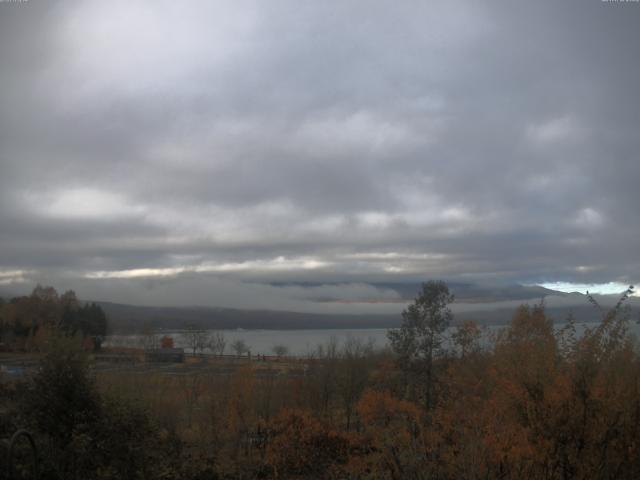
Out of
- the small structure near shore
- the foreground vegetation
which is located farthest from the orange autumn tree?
the small structure near shore

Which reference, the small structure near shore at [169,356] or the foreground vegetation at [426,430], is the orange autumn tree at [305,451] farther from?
the small structure near shore at [169,356]

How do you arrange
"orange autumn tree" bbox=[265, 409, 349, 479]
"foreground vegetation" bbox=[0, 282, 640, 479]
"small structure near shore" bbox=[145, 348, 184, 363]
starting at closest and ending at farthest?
"foreground vegetation" bbox=[0, 282, 640, 479]
"orange autumn tree" bbox=[265, 409, 349, 479]
"small structure near shore" bbox=[145, 348, 184, 363]

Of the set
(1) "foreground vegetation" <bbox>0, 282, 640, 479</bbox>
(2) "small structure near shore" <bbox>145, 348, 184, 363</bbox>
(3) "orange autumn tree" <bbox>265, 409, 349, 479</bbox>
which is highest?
(1) "foreground vegetation" <bbox>0, 282, 640, 479</bbox>

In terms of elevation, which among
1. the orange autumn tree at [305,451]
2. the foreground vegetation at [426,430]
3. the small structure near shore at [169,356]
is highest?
the foreground vegetation at [426,430]

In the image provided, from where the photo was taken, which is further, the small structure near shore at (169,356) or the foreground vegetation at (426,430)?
the small structure near shore at (169,356)

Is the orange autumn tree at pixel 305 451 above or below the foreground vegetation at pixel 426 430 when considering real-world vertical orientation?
below

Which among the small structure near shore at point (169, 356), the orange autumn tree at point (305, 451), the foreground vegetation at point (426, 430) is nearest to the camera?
the foreground vegetation at point (426, 430)

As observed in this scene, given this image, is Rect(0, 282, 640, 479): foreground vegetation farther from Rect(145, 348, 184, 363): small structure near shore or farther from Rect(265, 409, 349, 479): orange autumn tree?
Rect(145, 348, 184, 363): small structure near shore

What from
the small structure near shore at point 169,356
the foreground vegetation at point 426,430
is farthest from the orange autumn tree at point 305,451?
the small structure near shore at point 169,356

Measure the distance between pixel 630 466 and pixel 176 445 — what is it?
1607cm

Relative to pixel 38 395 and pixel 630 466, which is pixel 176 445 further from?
pixel 630 466

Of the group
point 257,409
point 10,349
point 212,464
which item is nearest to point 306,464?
point 212,464

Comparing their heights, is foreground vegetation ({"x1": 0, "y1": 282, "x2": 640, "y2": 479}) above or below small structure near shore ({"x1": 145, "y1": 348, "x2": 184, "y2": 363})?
above

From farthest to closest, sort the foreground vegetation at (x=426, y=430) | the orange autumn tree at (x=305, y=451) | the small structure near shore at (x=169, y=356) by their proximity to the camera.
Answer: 1. the small structure near shore at (x=169, y=356)
2. the orange autumn tree at (x=305, y=451)
3. the foreground vegetation at (x=426, y=430)
